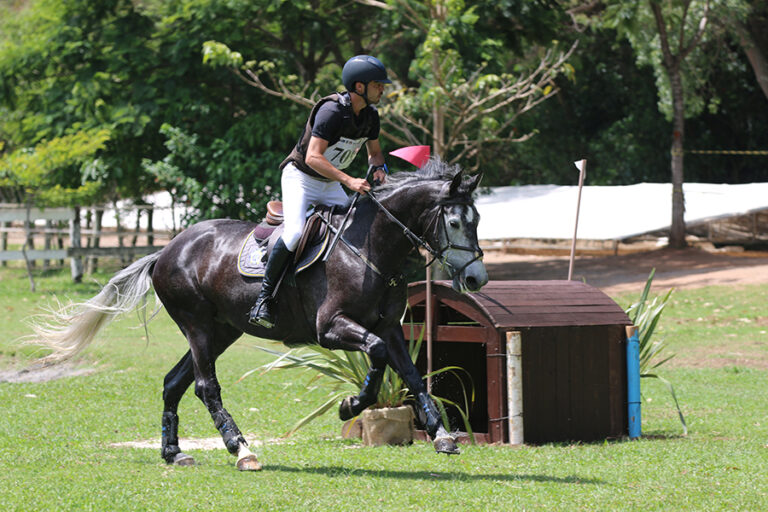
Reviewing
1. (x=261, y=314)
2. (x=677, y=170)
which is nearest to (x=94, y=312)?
(x=261, y=314)

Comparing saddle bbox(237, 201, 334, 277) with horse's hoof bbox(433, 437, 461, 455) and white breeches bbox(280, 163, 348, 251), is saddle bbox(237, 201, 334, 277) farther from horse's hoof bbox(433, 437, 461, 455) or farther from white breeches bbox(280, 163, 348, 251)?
horse's hoof bbox(433, 437, 461, 455)

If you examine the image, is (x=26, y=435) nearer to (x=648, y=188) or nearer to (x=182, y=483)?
(x=182, y=483)

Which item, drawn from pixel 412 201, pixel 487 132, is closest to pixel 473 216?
pixel 412 201

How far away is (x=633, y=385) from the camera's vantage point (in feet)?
29.7

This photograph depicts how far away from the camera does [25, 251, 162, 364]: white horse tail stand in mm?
8398

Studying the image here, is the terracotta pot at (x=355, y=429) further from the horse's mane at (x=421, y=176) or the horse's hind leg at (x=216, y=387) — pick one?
the horse's mane at (x=421, y=176)

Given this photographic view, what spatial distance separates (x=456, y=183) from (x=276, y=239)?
5.05ft

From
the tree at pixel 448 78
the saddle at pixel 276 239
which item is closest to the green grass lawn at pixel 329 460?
the saddle at pixel 276 239

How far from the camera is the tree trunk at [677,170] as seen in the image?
1070 inches

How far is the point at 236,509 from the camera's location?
19.1ft

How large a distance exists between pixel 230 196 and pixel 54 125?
4.84 meters

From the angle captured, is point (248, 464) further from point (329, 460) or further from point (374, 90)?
point (374, 90)

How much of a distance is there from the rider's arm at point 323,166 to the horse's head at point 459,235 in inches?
23.8

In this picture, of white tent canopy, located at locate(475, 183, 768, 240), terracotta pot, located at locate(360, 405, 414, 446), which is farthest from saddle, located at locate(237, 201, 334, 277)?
white tent canopy, located at locate(475, 183, 768, 240)
